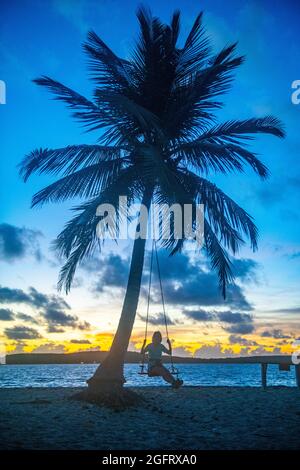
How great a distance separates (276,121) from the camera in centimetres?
1285

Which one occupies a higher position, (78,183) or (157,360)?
(78,183)

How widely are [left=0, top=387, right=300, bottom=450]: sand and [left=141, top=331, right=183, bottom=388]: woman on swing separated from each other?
1.67ft

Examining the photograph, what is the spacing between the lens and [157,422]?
27.3 feet

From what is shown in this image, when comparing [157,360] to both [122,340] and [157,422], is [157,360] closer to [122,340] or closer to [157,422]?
[122,340]

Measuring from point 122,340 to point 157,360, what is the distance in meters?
1.70

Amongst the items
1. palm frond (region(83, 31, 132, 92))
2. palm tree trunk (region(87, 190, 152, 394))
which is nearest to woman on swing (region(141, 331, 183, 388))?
palm tree trunk (region(87, 190, 152, 394))

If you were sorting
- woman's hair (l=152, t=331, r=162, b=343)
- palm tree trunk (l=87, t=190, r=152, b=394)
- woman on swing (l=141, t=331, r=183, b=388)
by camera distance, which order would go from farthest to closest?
1. woman's hair (l=152, t=331, r=162, b=343)
2. woman on swing (l=141, t=331, r=183, b=388)
3. palm tree trunk (l=87, t=190, r=152, b=394)

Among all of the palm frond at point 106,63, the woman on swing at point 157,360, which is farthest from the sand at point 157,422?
the palm frond at point 106,63

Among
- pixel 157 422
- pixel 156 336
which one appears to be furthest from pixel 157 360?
pixel 157 422

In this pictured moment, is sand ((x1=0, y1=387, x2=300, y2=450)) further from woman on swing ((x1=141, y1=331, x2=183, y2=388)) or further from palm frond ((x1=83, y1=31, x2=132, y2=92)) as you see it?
palm frond ((x1=83, y1=31, x2=132, y2=92))

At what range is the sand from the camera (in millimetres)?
6488

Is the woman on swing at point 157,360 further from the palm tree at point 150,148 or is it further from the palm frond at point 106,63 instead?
the palm frond at point 106,63

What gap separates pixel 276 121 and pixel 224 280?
219 inches
